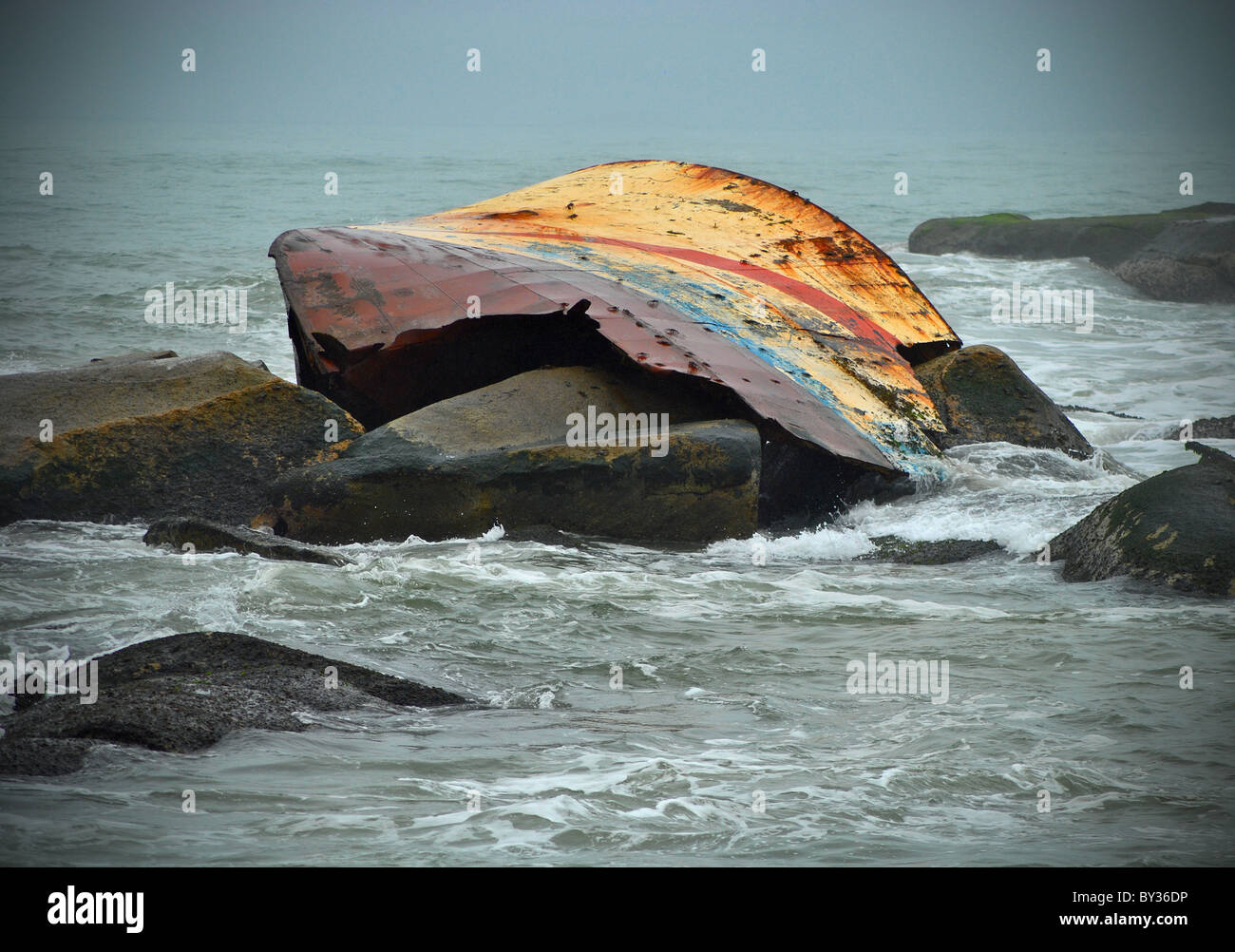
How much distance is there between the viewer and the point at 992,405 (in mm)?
8344

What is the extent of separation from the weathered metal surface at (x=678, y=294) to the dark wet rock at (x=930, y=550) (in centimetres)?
56

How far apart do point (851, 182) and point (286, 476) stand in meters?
46.0

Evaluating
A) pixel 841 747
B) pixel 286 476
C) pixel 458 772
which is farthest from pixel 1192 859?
pixel 286 476

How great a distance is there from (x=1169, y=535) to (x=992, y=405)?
3044mm

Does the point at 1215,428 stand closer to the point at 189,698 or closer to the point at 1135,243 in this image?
the point at 189,698

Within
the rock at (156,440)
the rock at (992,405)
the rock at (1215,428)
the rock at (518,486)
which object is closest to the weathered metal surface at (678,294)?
the rock at (992,405)

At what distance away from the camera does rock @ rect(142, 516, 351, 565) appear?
542cm

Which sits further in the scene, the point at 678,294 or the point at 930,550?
the point at 678,294

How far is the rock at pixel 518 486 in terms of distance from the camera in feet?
19.5

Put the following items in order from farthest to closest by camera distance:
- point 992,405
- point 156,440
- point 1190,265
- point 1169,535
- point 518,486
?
point 1190,265 → point 992,405 → point 156,440 → point 518,486 → point 1169,535

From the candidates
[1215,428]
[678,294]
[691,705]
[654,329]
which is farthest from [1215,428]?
[691,705]

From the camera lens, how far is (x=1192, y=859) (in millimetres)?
2928

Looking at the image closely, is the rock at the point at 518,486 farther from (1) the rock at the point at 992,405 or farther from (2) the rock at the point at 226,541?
(1) the rock at the point at 992,405

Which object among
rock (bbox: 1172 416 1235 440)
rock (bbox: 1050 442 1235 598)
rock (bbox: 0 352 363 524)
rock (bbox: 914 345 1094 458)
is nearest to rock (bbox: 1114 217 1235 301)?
rock (bbox: 1172 416 1235 440)
